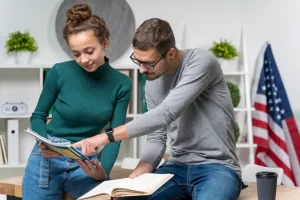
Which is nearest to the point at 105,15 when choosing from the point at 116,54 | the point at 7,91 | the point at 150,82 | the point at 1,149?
the point at 116,54

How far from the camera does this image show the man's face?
2.38m

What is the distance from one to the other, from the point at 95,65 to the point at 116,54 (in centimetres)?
217

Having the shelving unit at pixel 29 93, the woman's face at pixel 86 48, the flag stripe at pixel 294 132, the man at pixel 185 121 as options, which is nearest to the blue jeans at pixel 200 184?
the man at pixel 185 121

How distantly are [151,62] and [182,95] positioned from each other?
7.5 inches

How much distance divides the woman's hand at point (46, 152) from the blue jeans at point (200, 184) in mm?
341

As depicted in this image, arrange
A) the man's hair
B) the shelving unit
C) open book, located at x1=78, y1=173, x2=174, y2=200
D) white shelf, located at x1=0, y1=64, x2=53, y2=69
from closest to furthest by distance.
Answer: open book, located at x1=78, y1=173, x2=174, y2=200 → the man's hair → white shelf, located at x1=0, y1=64, x2=53, y2=69 → the shelving unit

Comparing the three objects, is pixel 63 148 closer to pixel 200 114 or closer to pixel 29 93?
pixel 200 114

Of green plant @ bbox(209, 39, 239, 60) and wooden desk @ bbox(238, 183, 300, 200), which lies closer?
wooden desk @ bbox(238, 183, 300, 200)

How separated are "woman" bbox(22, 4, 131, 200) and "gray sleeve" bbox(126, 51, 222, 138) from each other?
0.30 metres

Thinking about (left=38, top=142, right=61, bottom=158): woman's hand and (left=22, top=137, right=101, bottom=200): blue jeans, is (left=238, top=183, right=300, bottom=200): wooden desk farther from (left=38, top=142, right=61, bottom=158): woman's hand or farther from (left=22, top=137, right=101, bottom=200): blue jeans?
(left=38, top=142, right=61, bottom=158): woman's hand

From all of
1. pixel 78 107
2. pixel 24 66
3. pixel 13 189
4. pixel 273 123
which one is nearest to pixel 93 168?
pixel 78 107

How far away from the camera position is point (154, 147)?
2.62 meters

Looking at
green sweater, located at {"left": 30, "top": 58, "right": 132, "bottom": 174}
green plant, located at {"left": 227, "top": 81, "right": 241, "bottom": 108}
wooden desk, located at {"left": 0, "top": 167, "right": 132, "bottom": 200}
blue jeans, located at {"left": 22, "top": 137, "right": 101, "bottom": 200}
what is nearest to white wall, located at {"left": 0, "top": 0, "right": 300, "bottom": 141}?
Result: green plant, located at {"left": 227, "top": 81, "right": 241, "bottom": 108}

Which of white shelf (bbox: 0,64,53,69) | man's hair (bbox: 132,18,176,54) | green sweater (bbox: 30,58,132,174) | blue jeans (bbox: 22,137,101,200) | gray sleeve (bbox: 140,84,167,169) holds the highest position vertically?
man's hair (bbox: 132,18,176,54)
